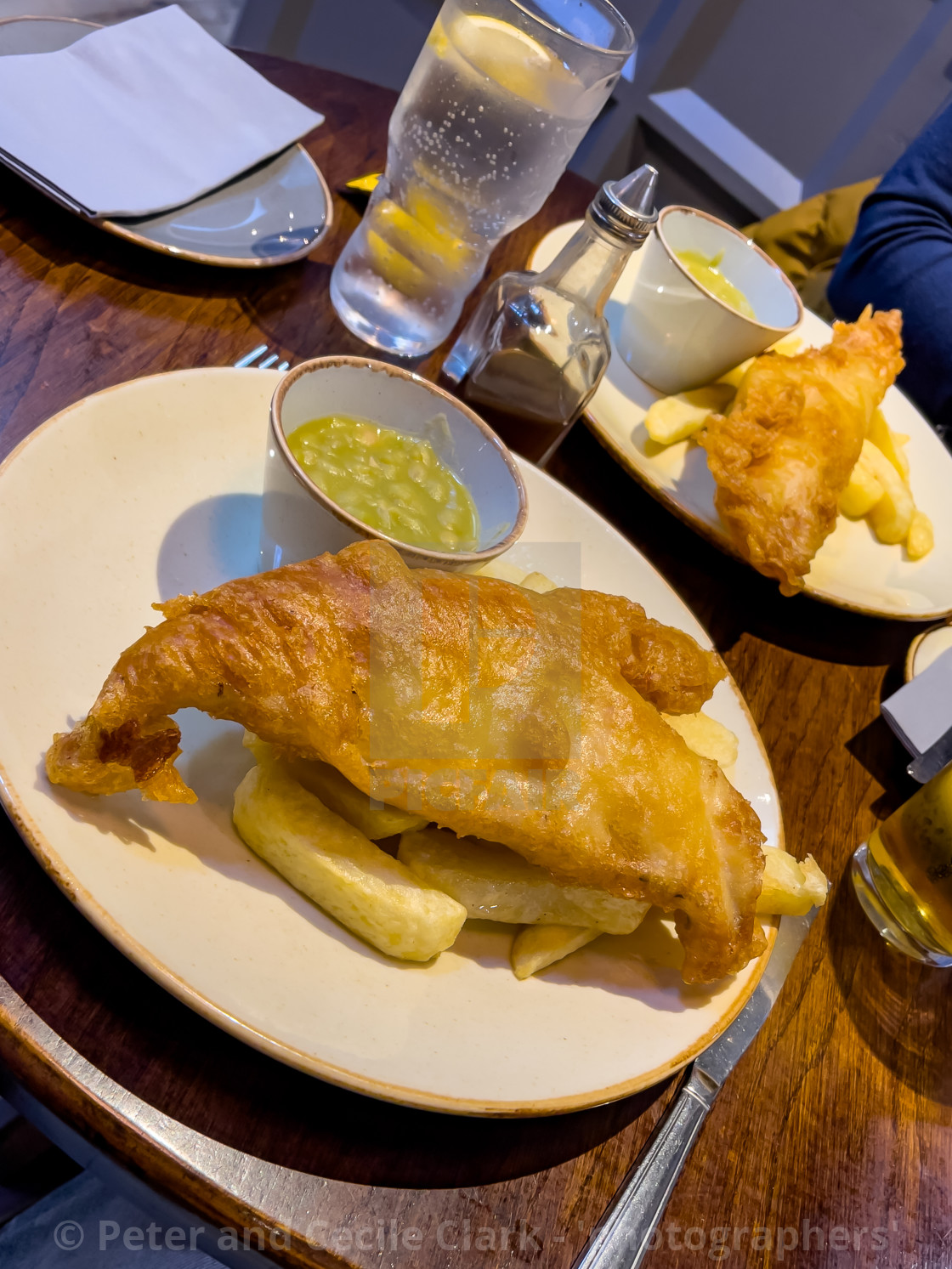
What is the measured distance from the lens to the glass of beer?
5.30 ft

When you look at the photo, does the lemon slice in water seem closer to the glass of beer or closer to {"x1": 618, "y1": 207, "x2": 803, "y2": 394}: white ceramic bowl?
{"x1": 618, "y1": 207, "x2": 803, "y2": 394}: white ceramic bowl

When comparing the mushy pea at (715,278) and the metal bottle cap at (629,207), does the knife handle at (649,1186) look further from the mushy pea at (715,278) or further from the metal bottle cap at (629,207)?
the mushy pea at (715,278)

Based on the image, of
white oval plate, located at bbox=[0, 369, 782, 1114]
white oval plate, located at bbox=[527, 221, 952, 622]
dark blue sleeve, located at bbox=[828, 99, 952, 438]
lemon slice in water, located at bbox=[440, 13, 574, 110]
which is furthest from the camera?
dark blue sleeve, located at bbox=[828, 99, 952, 438]

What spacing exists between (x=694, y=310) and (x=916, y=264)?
7.39 feet

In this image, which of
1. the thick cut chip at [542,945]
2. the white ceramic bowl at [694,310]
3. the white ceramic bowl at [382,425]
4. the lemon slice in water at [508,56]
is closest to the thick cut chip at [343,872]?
the thick cut chip at [542,945]

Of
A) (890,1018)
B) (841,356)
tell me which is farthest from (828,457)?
(890,1018)

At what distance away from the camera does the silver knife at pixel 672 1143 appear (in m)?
1.15

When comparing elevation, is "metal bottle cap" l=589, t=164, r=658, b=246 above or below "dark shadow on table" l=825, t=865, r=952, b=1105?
above

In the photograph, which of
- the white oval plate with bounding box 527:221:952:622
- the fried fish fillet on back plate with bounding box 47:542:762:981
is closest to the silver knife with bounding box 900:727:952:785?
the white oval plate with bounding box 527:221:952:622

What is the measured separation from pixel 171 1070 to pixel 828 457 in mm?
1871

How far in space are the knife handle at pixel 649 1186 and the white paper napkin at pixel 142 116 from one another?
194cm

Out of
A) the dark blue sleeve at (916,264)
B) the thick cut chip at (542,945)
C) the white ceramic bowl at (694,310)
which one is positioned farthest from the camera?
the dark blue sleeve at (916,264)

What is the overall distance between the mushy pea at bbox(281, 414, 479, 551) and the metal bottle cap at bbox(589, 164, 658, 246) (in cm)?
63

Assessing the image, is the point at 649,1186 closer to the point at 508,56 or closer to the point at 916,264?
the point at 508,56
